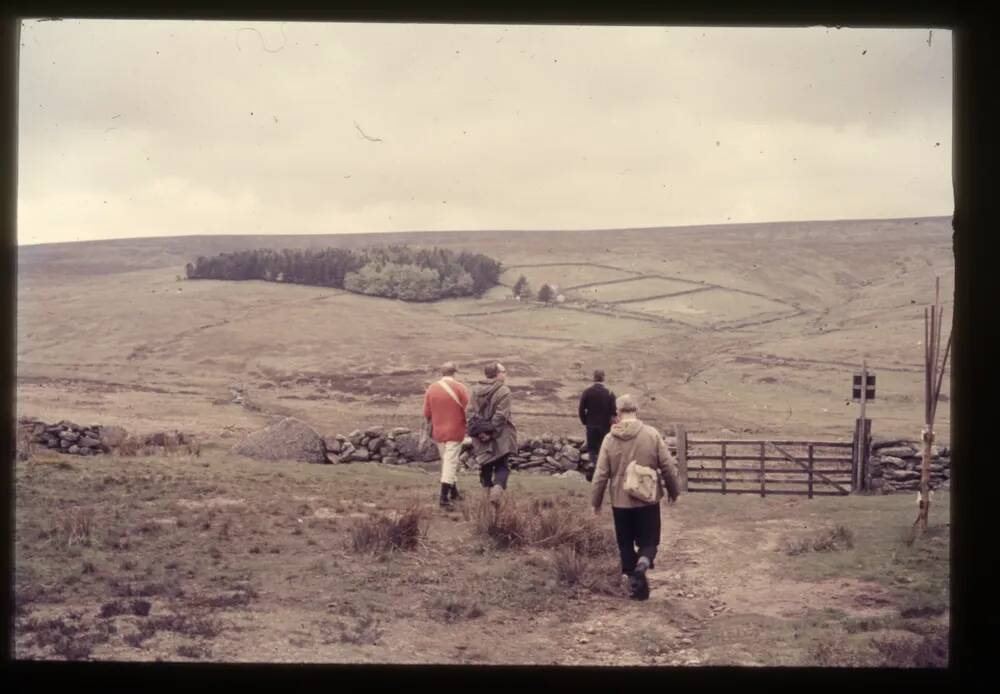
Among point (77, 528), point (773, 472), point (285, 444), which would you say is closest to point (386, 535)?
point (77, 528)

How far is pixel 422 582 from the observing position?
280 inches

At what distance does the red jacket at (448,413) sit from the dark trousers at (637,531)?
2854mm

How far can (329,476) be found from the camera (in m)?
11.6

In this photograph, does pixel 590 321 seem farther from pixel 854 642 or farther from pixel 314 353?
pixel 854 642

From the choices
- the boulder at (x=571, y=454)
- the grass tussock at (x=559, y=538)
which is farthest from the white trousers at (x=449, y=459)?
the boulder at (x=571, y=454)

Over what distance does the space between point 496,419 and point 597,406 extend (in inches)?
104

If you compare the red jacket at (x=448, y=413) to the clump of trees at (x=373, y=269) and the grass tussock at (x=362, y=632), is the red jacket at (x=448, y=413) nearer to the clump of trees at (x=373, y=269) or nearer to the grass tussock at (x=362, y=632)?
the grass tussock at (x=362, y=632)

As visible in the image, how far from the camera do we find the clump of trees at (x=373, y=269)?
20.4 metres

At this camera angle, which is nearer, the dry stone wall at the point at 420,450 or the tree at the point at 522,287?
the dry stone wall at the point at 420,450

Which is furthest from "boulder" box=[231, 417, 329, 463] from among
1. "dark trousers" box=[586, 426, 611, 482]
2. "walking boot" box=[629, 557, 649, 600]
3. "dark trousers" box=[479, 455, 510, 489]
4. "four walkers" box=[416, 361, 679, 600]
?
"walking boot" box=[629, 557, 649, 600]

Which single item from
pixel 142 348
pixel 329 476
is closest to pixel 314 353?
pixel 142 348

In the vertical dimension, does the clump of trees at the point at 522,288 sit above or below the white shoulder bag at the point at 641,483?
above

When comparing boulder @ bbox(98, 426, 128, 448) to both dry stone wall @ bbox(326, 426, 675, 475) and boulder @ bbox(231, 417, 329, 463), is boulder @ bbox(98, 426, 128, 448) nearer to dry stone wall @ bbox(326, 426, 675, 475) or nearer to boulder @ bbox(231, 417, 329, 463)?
boulder @ bbox(231, 417, 329, 463)

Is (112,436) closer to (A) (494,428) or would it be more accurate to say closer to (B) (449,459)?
(B) (449,459)
